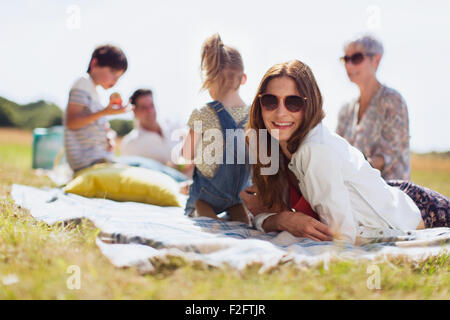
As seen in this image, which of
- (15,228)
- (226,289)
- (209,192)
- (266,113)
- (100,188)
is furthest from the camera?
(100,188)

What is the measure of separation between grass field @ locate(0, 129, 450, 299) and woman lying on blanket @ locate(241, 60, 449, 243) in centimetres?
38

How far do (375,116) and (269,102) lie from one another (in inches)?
79.6

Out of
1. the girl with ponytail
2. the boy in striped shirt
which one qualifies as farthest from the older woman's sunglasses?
the boy in striped shirt

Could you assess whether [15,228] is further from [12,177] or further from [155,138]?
[155,138]

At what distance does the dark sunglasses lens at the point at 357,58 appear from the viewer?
3.91 metres

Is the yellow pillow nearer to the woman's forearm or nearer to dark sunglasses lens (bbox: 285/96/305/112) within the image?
the woman's forearm

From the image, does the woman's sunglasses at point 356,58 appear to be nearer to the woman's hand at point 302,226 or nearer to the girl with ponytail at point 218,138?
the girl with ponytail at point 218,138

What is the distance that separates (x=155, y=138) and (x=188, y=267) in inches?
154

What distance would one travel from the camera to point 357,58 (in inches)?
154

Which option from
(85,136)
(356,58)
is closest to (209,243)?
(85,136)

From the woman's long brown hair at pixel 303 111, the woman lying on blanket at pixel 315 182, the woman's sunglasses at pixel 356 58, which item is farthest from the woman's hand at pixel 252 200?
the woman's sunglasses at pixel 356 58

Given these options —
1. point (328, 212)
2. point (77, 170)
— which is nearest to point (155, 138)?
point (77, 170)

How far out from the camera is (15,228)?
1892 mm

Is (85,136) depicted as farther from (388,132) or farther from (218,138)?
(388,132)
